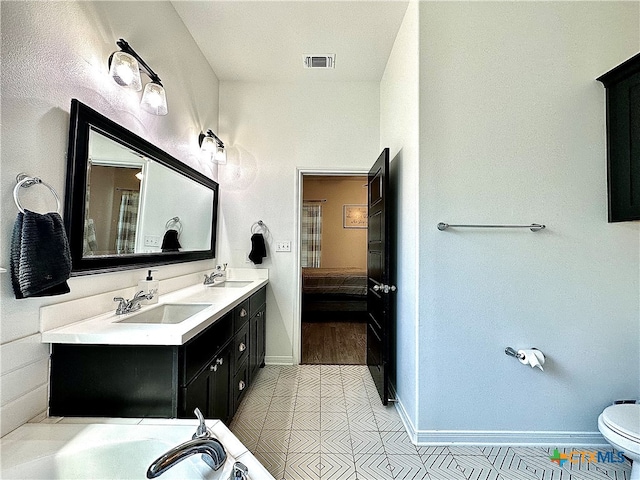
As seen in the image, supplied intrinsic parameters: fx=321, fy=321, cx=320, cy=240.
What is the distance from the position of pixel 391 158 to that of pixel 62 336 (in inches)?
96.5

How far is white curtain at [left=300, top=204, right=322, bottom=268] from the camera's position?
6.86m

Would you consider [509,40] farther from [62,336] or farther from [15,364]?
[15,364]

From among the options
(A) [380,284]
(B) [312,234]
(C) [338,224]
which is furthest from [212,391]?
(C) [338,224]

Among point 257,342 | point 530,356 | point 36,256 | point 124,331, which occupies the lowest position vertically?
point 257,342

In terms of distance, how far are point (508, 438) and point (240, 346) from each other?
179 centimetres

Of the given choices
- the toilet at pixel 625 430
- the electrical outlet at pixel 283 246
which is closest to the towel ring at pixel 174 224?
the electrical outlet at pixel 283 246

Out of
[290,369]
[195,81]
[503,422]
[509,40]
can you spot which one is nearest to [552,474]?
[503,422]

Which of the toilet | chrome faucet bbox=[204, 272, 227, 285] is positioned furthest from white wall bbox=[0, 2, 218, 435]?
the toilet

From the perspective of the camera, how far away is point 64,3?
136 centimetres

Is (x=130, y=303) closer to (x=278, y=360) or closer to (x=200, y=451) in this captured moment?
(x=200, y=451)

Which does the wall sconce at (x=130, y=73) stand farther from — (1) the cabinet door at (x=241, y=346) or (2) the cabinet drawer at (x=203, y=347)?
(1) the cabinet door at (x=241, y=346)

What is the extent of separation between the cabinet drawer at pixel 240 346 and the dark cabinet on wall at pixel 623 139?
247 cm

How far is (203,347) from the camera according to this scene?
61.3 inches

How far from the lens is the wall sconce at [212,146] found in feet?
9.29
